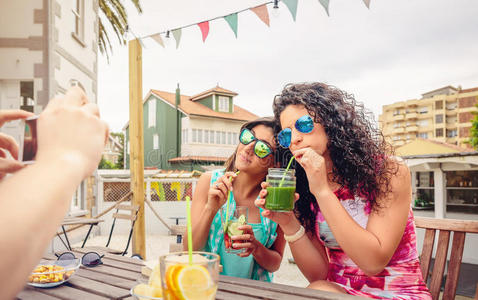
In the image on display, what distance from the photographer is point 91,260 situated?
1854 mm

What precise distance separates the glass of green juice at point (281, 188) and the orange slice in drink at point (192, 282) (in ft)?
2.90

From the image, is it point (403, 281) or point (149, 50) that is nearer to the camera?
point (403, 281)

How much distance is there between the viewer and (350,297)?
4.22 feet

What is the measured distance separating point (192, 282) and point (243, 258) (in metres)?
1.38

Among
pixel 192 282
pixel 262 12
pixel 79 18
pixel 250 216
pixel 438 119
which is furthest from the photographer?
pixel 438 119

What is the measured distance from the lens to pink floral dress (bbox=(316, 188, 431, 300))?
1.58 metres

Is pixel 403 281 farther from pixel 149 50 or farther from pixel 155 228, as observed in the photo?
pixel 155 228

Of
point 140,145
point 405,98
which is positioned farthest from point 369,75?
point 140,145

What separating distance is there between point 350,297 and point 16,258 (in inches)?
47.7

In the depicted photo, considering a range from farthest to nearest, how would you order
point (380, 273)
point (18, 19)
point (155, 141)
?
point (155, 141), point (18, 19), point (380, 273)

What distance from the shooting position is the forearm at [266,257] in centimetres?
204

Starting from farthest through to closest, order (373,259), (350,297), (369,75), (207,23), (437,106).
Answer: (437,106) < (369,75) < (207,23) < (373,259) < (350,297)

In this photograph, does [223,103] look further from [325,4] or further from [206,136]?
[325,4]

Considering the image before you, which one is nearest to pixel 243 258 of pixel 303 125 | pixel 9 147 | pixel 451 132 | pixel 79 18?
pixel 303 125
